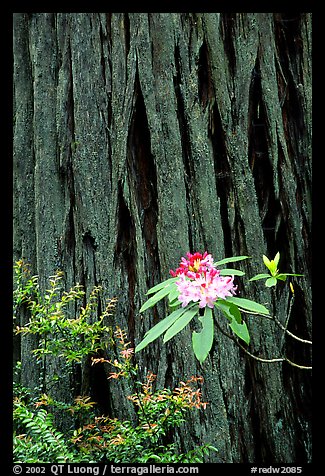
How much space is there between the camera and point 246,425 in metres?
2.09

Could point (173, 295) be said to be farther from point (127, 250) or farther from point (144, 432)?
point (127, 250)

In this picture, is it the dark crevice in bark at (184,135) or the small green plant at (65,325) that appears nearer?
the small green plant at (65,325)


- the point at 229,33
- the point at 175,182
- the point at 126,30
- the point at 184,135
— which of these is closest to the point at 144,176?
the point at 175,182

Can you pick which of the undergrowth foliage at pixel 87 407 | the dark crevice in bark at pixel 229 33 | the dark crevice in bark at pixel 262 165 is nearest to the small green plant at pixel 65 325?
the undergrowth foliage at pixel 87 407

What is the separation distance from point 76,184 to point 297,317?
1.22 meters

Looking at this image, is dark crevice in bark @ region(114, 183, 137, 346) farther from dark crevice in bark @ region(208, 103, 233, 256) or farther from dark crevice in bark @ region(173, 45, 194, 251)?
dark crevice in bark @ region(208, 103, 233, 256)

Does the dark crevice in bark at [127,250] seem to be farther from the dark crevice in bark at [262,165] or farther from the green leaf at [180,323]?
the green leaf at [180,323]

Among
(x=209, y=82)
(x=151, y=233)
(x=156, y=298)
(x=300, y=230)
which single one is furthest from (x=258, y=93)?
(x=156, y=298)

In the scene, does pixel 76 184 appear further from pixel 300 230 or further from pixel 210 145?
pixel 300 230

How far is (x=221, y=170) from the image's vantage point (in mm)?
2225

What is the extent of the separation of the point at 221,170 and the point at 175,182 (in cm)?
25

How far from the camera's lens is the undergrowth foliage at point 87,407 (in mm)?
1676

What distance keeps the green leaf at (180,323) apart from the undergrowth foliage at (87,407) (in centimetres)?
48

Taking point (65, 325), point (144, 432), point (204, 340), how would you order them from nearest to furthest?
point (204, 340)
point (144, 432)
point (65, 325)
